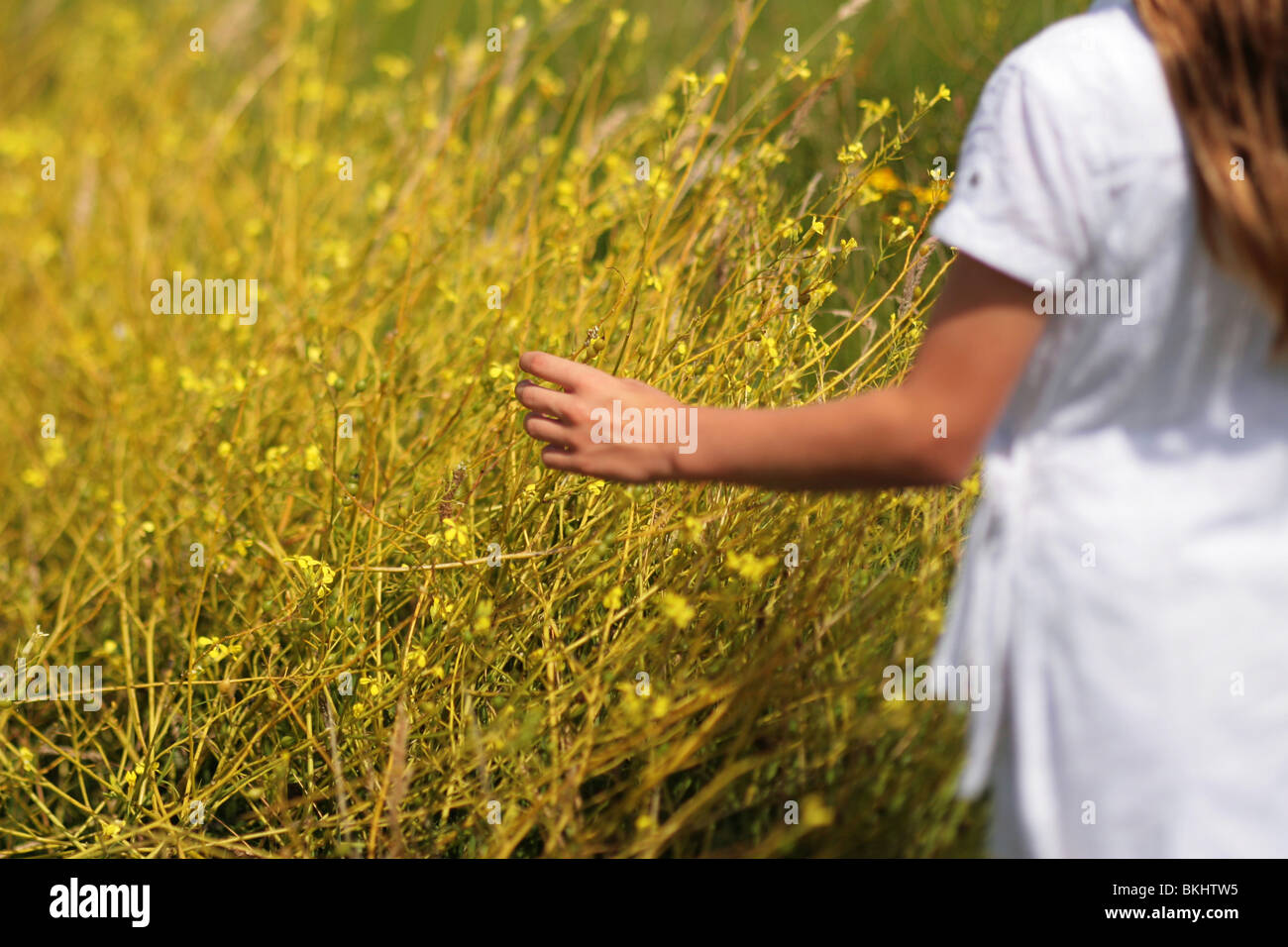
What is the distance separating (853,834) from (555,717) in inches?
14.8

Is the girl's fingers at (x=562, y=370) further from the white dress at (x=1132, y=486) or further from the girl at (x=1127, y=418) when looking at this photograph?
the white dress at (x=1132, y=486)

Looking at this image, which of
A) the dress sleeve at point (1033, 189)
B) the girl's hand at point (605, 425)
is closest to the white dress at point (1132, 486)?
the dress sleeve at point (1033, 189)

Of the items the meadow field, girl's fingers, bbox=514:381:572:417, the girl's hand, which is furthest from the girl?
the meadow field

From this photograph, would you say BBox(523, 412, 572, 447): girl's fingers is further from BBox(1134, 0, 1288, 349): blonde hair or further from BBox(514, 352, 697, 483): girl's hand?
BBox(1134, 0, 1288, 349): blonde hair

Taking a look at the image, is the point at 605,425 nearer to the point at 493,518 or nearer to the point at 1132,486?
the point at 1132,486

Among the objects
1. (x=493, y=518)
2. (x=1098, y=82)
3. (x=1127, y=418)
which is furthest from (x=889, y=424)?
(x=493, y=518)

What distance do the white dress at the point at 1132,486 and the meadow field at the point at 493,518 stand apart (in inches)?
12.9

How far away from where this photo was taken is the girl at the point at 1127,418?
80 cm

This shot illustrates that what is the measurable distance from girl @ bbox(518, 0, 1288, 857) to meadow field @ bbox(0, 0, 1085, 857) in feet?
1.10

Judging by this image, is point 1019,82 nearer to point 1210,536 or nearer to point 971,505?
point 1210,536

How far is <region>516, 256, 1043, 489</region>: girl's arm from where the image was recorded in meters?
0.82

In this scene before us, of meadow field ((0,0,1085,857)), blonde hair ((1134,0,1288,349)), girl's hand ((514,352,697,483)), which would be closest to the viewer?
blonde hair ((1134,0,1288,349))

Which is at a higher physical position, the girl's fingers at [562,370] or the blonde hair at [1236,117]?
the blonde hair at [1236,117]

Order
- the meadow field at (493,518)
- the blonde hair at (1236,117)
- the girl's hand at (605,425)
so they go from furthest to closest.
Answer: the meadow field at (493,518), the girl's hand at (605,425), the blonde hair at (1236,117)
